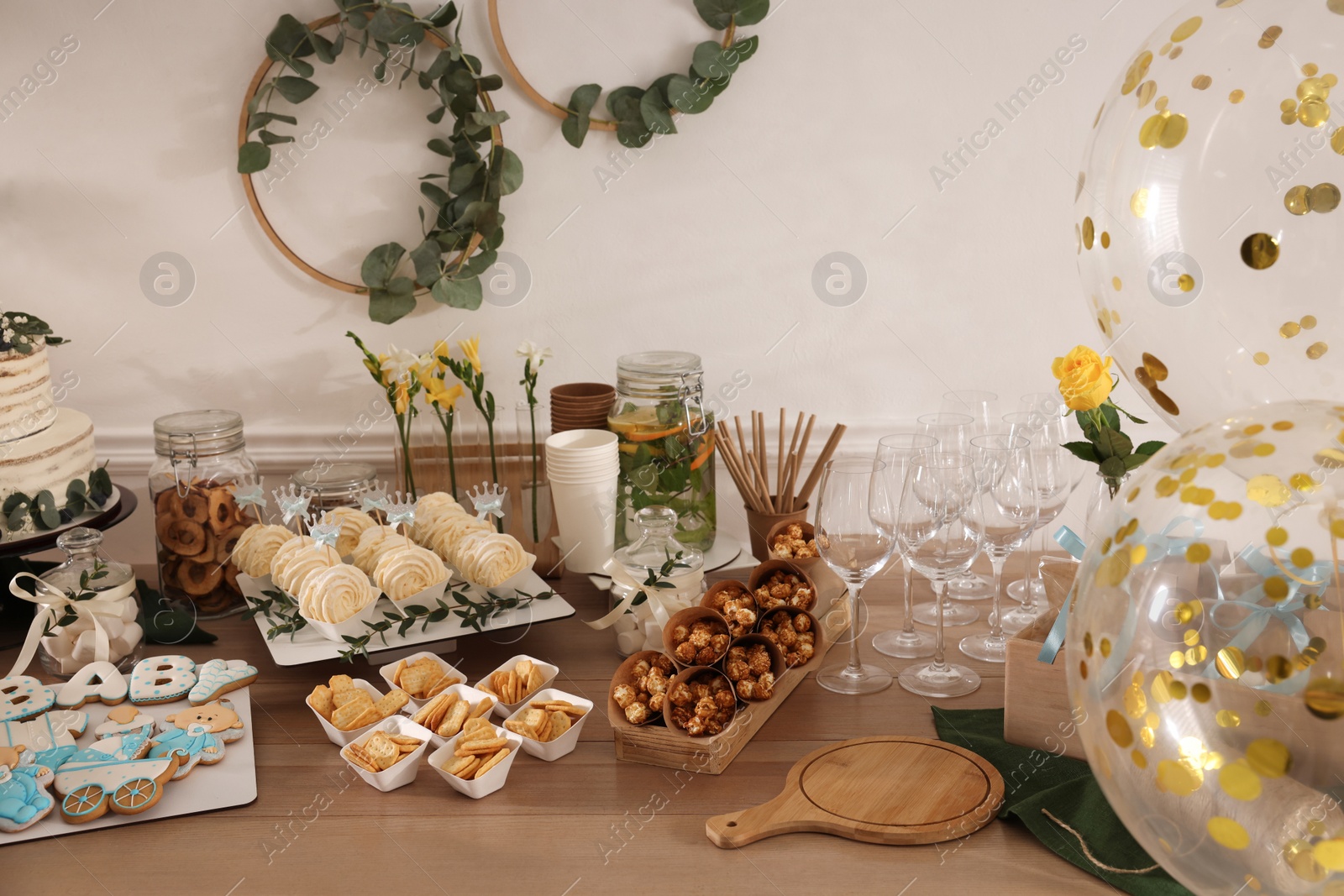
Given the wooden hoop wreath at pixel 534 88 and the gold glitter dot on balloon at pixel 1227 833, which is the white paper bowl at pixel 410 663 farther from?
the wooden hoop wreath at pixel 534 88

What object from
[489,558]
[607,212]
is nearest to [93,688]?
[489,558]

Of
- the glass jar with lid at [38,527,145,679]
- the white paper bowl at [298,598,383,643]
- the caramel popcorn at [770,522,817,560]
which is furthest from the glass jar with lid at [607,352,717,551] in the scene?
the glass jar with lid at [38,527,145,679]

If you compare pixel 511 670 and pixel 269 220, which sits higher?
pixel 269 220

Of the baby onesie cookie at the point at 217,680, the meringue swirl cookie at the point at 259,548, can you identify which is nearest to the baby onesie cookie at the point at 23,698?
the baby onesie cookie at the point at 217,680

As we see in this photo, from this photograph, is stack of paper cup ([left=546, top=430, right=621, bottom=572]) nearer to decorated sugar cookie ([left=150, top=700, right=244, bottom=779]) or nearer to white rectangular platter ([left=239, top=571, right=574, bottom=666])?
white rectangular platter ([left=239, top=571, right=574, bottom=666])

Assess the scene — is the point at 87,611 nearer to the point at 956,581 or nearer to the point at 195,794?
the point at 195,794

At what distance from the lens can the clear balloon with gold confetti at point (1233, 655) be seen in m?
0.53

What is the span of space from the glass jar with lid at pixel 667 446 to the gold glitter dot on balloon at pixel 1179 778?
0.89 metres

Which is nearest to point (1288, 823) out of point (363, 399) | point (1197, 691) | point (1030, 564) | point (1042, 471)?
point (1197, 691)

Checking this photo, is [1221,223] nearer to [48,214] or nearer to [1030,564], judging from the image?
[1030,564]

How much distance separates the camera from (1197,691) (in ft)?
1.83

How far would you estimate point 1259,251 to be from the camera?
77 cm

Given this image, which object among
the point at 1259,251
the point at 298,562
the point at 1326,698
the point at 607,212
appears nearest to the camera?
the point at 1326,698

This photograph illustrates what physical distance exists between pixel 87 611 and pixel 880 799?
908mm
